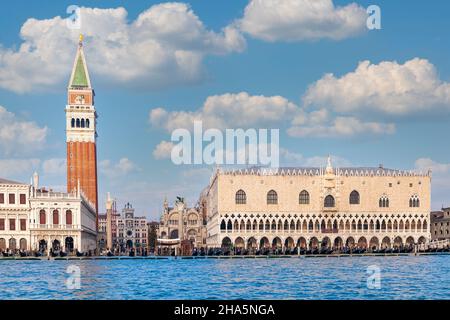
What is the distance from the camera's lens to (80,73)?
97.2 meters

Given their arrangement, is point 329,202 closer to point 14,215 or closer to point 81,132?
point 81,132

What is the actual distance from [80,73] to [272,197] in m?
30.4

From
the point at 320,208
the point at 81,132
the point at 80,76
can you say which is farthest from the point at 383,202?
the point at 80,76

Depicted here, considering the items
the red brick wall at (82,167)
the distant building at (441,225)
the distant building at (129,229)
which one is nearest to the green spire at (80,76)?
the red brick wall at (82,167)

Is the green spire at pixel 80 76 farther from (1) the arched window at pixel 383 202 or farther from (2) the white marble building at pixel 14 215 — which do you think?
(1) the arched window at pixel 383 202

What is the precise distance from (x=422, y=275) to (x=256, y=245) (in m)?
46.9

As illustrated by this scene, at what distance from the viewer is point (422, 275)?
1523 inches

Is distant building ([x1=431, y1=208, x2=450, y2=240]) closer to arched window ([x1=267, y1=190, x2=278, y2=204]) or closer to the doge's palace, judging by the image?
the doge's palace

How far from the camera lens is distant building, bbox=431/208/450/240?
102m

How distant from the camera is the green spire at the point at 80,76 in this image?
9612 cm
